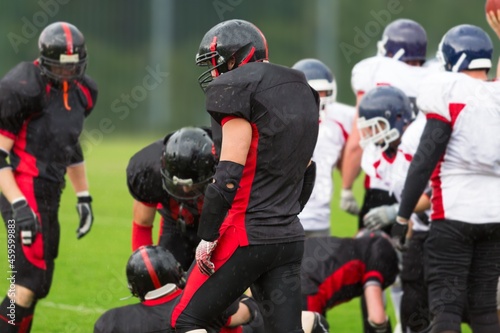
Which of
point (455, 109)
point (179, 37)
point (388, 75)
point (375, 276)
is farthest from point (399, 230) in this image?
point (179, 37)

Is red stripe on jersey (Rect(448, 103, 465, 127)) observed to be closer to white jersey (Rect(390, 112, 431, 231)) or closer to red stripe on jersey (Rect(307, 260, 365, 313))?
white jersey (Rect(390, 112, 431, 231))

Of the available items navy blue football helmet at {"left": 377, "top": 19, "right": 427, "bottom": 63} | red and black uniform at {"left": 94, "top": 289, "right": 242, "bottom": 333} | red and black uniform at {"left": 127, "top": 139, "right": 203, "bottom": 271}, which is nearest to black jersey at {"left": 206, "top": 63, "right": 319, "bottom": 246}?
red and black uniform at {"left": 94, "top": 289, "right": 242, "bottom": 333}

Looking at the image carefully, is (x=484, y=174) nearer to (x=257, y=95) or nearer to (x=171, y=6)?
(x=257, y=95)

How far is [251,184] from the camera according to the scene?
3.77 metres

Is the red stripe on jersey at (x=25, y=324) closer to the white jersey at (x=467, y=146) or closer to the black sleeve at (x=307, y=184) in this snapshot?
the black sleeve at (x=307, y=184)

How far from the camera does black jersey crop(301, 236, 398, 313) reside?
15.9 feet

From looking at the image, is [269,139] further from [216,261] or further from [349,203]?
[349,203]

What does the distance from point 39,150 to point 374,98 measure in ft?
6.61

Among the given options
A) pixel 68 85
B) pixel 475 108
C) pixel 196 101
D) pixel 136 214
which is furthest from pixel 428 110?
pixel 196 101

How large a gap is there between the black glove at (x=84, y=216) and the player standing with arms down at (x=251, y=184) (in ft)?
7.49

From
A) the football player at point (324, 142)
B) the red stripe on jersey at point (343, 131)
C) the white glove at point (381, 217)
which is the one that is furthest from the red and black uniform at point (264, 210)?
the red stripe on jersey at point (343, 131)

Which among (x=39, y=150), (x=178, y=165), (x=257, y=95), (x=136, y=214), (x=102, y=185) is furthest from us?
(x=102, y=185)

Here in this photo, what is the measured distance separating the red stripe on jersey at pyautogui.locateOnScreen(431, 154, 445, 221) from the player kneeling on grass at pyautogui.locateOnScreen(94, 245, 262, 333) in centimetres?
106

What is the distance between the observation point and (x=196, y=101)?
22.9 metres
